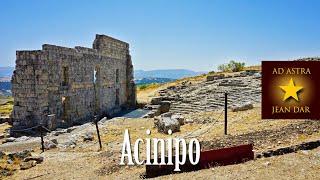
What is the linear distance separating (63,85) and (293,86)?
703 inches

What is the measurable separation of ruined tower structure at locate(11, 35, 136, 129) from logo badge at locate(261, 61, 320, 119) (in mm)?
15747

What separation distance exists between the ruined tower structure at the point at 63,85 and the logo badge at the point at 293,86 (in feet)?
51.7

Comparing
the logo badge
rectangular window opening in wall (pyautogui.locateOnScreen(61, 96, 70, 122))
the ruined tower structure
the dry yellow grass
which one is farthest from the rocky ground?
the dry yellow grass

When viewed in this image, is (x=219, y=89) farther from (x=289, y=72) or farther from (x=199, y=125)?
(x=289, y=72)

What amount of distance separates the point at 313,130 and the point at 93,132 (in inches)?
495

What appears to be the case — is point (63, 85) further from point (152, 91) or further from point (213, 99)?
point (152, 91)

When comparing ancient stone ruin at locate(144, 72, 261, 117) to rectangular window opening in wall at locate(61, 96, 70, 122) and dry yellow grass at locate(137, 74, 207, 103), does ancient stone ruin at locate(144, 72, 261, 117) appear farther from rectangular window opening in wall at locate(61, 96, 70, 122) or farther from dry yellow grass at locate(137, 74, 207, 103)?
dry yellow grass at locate(137, 74, 207, 103)

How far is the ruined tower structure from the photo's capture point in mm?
23266

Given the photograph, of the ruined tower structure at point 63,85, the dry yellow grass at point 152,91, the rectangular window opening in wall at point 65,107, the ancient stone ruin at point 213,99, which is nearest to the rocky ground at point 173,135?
the ancient stone ruin at point 213,99

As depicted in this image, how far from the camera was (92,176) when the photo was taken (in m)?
12.0

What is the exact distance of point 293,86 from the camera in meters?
11.4

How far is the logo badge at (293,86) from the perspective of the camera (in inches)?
444

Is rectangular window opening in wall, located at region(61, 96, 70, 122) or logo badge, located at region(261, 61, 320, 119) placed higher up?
logo badge, located at region(261, 61, 320, 119)

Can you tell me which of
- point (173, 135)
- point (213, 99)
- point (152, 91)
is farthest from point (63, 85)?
point (152, 91)
